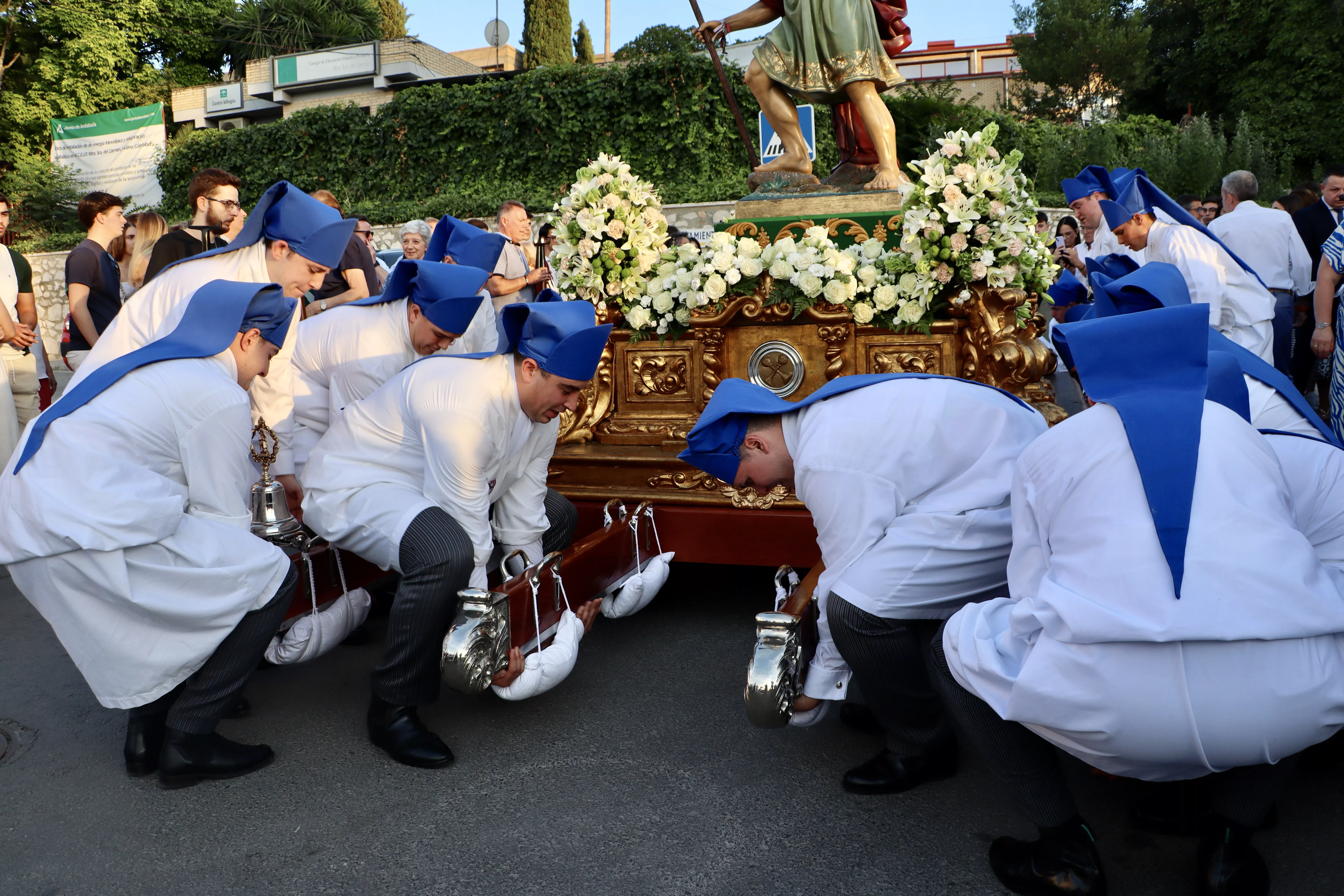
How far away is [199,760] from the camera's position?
2.87 metres

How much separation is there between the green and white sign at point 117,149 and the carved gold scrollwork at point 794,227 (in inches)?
887

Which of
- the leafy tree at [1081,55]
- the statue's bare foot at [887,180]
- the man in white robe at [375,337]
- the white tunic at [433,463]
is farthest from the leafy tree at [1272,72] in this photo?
the white tunic at [433,463]

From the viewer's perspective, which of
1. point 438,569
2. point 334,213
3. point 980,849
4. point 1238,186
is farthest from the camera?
point 1238,186

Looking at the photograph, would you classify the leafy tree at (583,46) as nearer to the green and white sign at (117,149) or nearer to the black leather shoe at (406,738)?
the green and white sign at (117,149)

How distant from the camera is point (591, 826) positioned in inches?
103

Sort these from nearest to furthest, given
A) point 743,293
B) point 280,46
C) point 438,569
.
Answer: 1. point 438,569
2. point 743,293
3. point 280,46

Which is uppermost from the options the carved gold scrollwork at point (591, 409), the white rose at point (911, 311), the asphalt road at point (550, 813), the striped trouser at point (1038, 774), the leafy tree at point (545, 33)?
the leafy tree at point (545, 33)

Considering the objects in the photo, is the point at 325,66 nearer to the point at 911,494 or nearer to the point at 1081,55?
the point at 1081,55

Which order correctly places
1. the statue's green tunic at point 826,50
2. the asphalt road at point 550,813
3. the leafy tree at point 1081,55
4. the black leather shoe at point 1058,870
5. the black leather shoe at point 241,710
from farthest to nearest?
the leafy tree at point 1081,55, the statue's green tunic at point 826,50, the black leather shoe at point 241,710, the asphalt road at point 550,813, the black leather shoe at point 1058,870

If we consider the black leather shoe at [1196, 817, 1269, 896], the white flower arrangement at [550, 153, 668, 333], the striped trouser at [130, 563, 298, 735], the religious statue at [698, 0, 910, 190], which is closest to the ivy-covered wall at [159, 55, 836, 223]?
the religious statue at [698, 0, 910, 190]

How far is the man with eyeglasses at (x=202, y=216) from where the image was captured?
4.94m

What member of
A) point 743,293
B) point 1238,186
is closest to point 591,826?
point 743,293

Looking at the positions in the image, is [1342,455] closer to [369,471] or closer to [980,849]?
[980,849]

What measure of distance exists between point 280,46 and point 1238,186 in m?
29.0
